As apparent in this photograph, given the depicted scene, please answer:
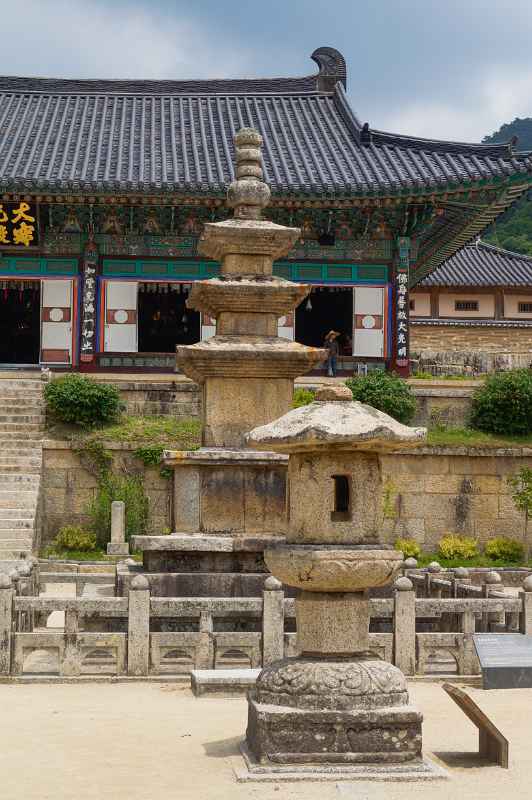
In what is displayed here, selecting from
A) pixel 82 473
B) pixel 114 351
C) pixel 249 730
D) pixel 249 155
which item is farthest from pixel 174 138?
pixel 249 730

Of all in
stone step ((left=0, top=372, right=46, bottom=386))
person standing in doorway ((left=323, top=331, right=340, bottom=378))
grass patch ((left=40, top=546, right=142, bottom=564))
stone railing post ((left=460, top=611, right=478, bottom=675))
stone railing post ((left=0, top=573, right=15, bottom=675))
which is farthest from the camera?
person standing in doorway ((left=323, top=331, right=340, bottom=378))

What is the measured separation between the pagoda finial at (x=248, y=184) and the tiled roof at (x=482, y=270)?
3061 centimetres

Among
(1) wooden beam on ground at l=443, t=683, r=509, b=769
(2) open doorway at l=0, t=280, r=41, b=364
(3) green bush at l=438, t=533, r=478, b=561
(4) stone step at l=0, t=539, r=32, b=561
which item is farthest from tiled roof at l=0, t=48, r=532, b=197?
(1) wooden beam on ground at l=443, t=683, r=509, b=769

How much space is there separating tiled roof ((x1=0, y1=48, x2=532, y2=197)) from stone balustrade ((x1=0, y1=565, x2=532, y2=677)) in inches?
585

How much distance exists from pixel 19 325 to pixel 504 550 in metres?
17.8

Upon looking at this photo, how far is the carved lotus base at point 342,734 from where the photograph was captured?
8.84m

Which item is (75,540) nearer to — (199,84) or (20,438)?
(20,438)

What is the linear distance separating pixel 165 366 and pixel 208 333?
1.39 m

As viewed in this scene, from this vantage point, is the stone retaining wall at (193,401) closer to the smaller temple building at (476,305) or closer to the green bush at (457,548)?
the green bush at (457,548)

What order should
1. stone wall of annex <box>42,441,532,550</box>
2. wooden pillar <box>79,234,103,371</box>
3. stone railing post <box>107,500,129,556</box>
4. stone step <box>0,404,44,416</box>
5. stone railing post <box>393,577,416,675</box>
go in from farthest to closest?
wooden pillar <box>79,234,103,371</box> → stone step <box>0,404,44,416</box> → stone wall of annex <box>42,441,532,550</box> → stone railing post <box>107,500,129,556</box> → stone railing post <box>393,577,416,675</box>

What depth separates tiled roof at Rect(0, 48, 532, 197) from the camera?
27.1 meters

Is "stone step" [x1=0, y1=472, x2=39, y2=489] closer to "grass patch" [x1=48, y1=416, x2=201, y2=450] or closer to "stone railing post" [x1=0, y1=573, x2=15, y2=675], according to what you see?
"grass patch" [x1=48, y1=416, x2=201, y2=450]

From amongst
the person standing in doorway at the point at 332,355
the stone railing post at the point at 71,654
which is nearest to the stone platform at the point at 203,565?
Answer: the stone railing post at the point at 71,654

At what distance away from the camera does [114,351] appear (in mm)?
28781
